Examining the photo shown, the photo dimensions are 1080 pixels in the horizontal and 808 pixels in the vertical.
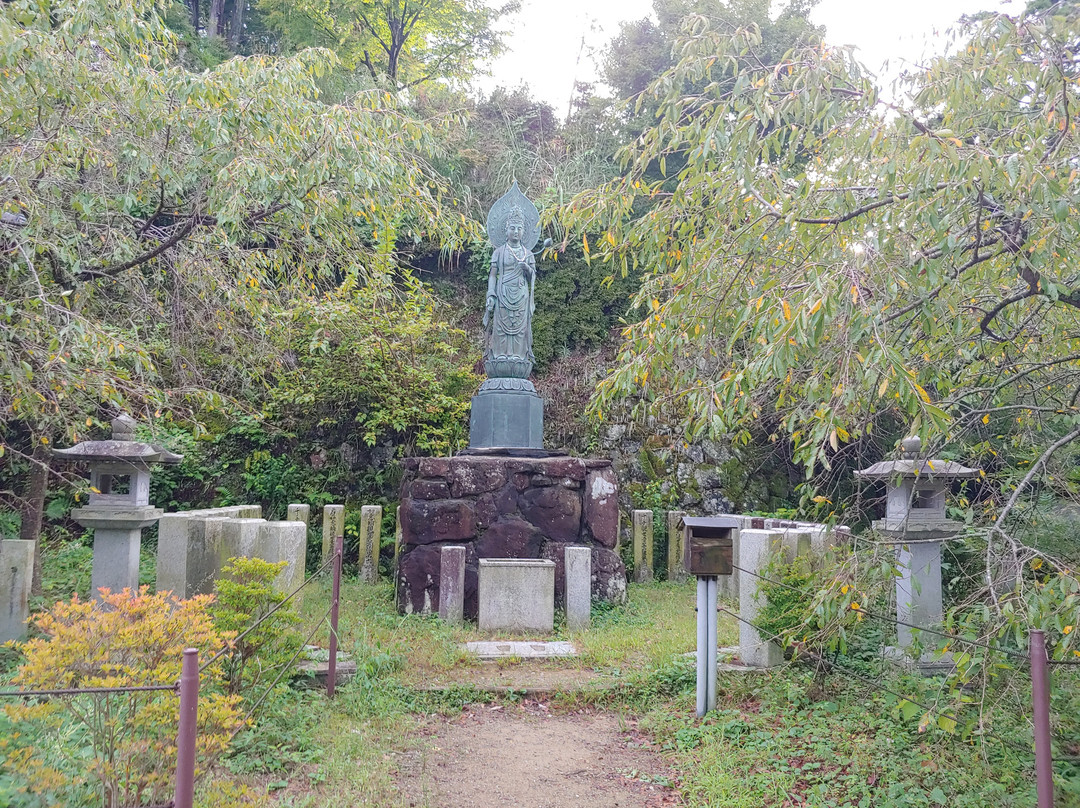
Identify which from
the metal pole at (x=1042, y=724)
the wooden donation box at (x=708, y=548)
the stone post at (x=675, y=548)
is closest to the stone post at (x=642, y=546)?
the stone post at (x=675, y=548)

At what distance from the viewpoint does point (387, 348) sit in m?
9.73

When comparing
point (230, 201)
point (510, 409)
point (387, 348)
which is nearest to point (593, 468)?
point (510, 409)

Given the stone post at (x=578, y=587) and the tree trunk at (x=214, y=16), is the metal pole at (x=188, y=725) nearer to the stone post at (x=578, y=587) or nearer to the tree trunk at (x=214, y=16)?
the stone post at (x=578, y=587)

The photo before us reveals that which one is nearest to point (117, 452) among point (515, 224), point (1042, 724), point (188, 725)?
point (188, 725)

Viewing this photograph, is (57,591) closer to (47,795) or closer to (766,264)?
(47,795)

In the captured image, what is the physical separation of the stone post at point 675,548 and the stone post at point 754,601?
11.2 ft

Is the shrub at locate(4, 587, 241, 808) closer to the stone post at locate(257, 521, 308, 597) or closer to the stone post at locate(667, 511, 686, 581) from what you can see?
the stone post at locate(257, 521, 308, 597)

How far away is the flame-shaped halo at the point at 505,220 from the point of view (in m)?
8.66

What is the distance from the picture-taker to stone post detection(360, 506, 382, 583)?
874cm

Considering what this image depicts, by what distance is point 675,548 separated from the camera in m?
9.15

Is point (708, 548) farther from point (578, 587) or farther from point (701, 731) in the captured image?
point (578, 587)

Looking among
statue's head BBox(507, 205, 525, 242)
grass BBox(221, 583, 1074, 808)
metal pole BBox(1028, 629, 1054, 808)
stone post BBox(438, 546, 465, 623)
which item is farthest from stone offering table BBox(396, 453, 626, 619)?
metal pole BBox(1028, 629, 1054, 808)

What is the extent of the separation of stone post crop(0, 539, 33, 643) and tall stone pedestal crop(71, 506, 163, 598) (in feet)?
1.49

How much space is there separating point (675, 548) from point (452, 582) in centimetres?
356
